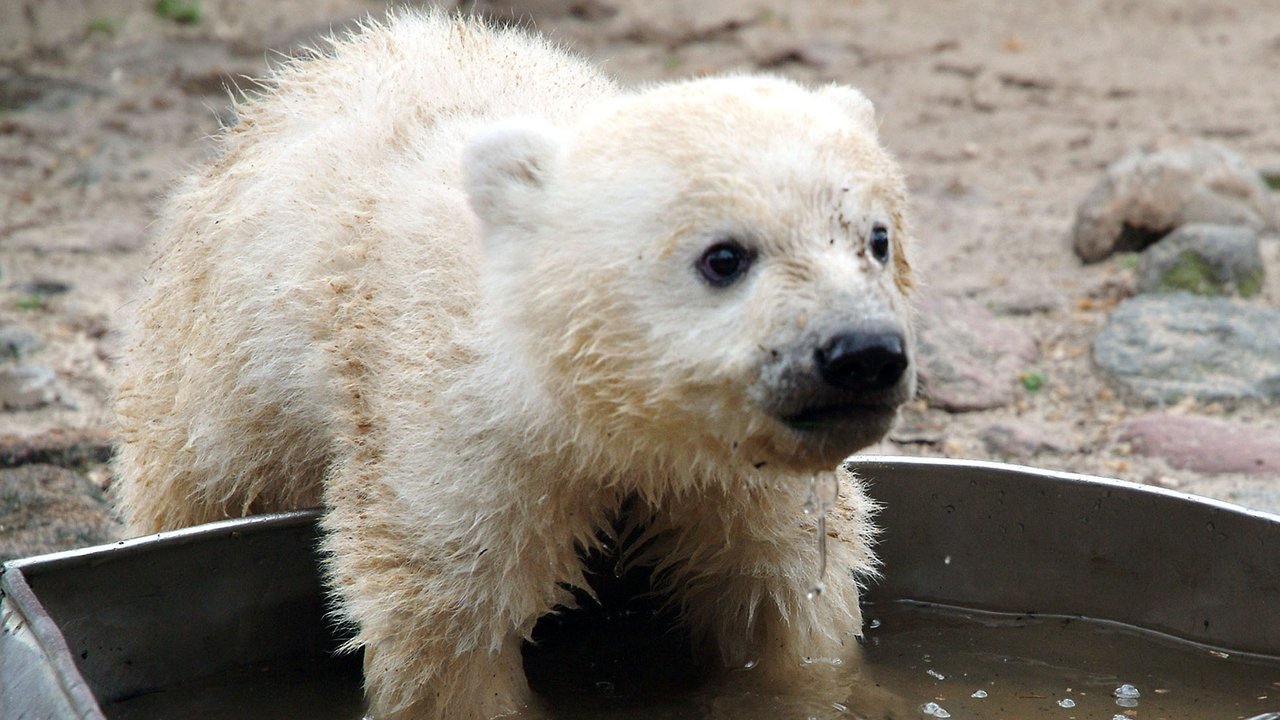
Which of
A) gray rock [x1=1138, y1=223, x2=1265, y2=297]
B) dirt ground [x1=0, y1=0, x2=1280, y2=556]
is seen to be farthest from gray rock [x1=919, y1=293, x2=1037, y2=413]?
gray rock [x1=1138, y1=223, x2=1265, y2=297]

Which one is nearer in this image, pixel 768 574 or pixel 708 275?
pixel 708 275

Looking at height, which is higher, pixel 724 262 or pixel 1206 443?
pixel 724 262

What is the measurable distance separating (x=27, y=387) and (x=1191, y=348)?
4394 mm

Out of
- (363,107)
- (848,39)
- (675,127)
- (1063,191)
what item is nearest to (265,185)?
(363,107)

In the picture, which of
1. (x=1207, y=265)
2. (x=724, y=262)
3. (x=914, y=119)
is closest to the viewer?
(x=724, y=262)

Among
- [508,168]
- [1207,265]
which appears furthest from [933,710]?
[1207,265]

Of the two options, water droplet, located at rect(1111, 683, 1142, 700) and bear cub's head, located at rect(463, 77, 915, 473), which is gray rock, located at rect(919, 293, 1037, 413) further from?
bear cub's head, located at rect(463, 77, 915, 473)

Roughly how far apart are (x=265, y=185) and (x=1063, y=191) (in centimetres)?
504

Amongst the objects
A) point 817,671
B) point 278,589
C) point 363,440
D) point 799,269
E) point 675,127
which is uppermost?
point 675,127

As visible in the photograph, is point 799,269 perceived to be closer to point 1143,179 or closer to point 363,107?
point 363,107

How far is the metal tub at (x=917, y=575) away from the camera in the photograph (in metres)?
3.36

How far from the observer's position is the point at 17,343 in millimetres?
5785

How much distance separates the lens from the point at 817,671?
11.6 ft

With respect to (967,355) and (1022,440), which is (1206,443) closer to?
(1022,440)
